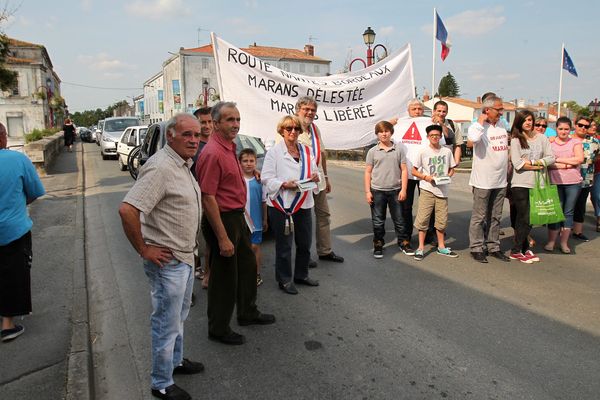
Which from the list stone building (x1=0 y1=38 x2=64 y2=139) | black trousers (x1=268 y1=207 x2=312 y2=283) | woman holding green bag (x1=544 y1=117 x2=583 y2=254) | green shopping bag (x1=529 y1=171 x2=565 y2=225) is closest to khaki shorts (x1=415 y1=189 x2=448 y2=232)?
green shopping bag (x1=529 y1=171 x2=565 y2=225)

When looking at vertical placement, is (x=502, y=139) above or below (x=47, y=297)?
above

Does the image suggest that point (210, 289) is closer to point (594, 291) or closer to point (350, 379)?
point (350, 379)

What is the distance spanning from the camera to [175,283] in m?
2.80

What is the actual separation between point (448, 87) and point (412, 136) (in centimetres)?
10320

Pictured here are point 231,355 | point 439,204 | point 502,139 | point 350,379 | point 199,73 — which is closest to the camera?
point 350,379

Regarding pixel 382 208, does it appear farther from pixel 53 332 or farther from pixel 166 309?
pixel 53 332

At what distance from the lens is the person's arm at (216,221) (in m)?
3.30

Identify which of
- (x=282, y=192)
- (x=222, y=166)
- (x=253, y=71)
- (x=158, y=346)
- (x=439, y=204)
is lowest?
(x=158, y=346)

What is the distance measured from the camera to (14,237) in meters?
3.78

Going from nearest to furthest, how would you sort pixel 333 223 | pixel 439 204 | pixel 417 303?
pixel 417 303
pixel 439 204
pixel 333 223

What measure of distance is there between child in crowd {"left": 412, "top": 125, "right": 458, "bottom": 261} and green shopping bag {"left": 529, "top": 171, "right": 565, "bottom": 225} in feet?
3.47

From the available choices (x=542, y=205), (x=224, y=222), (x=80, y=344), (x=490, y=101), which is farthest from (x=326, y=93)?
(x=80, y=344)

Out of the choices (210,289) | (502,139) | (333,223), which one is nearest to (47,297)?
(210,289)

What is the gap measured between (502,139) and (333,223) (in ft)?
11.3
